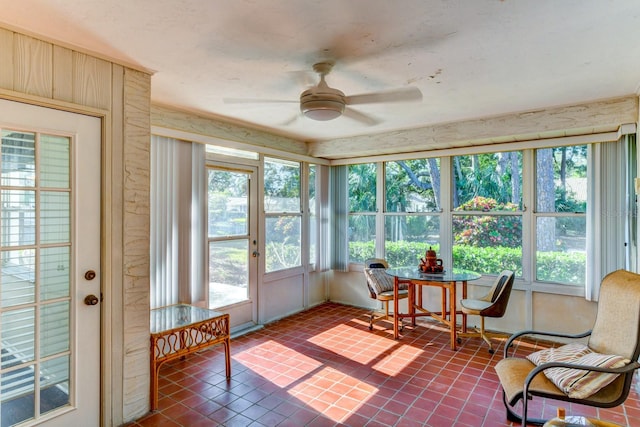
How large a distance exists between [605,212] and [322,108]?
3.16 meters

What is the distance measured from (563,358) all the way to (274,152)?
12.0 feet

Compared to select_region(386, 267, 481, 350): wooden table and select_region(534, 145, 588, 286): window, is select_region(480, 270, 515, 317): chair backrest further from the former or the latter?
select_region(534, 145, 588, 286): window

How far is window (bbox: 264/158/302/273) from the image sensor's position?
4.75m

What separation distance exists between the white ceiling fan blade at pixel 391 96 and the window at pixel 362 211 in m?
2.76

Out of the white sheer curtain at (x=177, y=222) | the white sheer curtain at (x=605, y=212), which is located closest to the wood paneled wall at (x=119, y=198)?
the white sheer curtain at (x=177, y=222)

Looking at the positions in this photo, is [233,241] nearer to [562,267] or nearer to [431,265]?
[431,265]

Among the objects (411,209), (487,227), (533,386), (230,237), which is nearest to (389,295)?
(411,209)

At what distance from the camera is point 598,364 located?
2049 millimetres

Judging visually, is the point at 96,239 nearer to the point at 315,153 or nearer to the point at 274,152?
the point at 274,152

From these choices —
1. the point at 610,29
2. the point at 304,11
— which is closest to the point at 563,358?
the point at 610,29

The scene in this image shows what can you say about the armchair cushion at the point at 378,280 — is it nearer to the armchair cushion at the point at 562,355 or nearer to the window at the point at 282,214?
the window at the point at 282,214

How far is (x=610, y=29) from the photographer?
2.01 metres

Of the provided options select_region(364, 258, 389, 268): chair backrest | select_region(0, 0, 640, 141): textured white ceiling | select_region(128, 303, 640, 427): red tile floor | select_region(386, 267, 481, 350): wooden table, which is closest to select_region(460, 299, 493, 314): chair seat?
select_region(386, 267, 481, 350): wooden table

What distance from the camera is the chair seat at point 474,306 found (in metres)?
3.73
